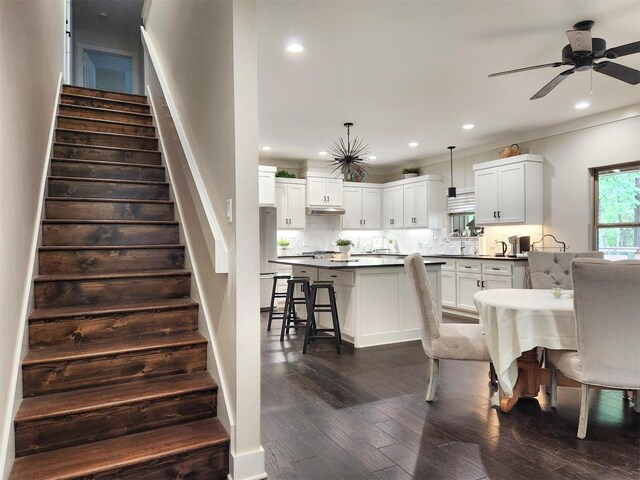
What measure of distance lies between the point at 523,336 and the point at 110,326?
2562mm

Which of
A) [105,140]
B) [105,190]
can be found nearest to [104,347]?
[105,190]

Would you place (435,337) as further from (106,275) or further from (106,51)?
(106,51)

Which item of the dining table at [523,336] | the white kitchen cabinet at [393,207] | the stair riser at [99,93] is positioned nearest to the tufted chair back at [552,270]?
the dining table at [523,336]

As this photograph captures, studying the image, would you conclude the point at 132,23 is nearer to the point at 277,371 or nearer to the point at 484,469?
the point at 277,371

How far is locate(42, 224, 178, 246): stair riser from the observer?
291 cm

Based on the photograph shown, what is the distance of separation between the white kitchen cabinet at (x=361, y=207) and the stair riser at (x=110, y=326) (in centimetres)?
641

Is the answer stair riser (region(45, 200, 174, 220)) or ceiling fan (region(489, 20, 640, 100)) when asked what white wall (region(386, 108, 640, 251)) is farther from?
stair riser (region(45, 200, 174, 220))

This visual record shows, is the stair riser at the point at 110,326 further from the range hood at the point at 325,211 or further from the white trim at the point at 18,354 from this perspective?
the range hood at the point at 325,211

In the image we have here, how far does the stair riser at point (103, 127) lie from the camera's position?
404cm

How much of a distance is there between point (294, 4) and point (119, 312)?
241 cm

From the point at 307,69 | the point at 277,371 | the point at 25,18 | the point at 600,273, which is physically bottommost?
the point at 277,371

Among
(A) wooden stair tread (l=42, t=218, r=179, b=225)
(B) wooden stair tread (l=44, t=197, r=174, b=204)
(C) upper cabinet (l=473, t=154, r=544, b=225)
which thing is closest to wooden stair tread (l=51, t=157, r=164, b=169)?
(B) wooden stair tread (l=44, t=197, r=174, b=204)

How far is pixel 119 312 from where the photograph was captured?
Result: 95.3 inches

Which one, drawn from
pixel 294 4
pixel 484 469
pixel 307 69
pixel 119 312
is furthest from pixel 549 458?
pixel 307 69
